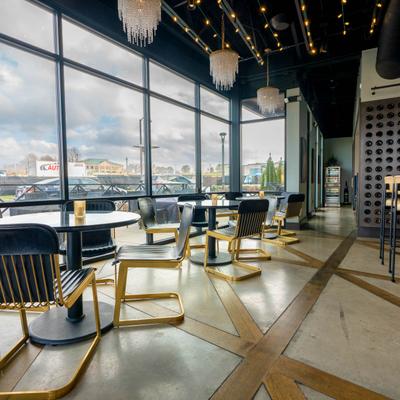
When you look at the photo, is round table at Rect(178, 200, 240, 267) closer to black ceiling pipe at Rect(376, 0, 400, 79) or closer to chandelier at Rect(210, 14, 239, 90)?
chandelier at Rect(210, 14, 239, 90)

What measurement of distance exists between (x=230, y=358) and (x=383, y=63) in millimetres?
4603

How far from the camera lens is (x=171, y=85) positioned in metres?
5.43

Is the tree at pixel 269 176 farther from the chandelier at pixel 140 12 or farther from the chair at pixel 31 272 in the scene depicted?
the chair at pixel 31 272

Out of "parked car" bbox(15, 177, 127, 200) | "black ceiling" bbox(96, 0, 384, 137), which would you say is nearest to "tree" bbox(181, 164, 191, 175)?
"parked car" bbox(15, 177, 127, 200)

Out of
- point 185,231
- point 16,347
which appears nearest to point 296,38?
point 185,231

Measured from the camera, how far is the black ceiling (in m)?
4.57

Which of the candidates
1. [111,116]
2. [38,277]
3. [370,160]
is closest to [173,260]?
[38,277]

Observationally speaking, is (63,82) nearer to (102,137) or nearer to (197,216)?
(102,137)

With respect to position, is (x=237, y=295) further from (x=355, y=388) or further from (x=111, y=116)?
(x=111, y=116)

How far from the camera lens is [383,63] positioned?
4.16 metres

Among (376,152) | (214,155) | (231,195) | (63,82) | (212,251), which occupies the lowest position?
(212,251)

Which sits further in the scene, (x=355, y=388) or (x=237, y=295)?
(x=237, y=295)

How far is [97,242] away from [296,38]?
203 inches

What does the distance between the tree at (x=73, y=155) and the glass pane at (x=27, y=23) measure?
1237 millimetres
